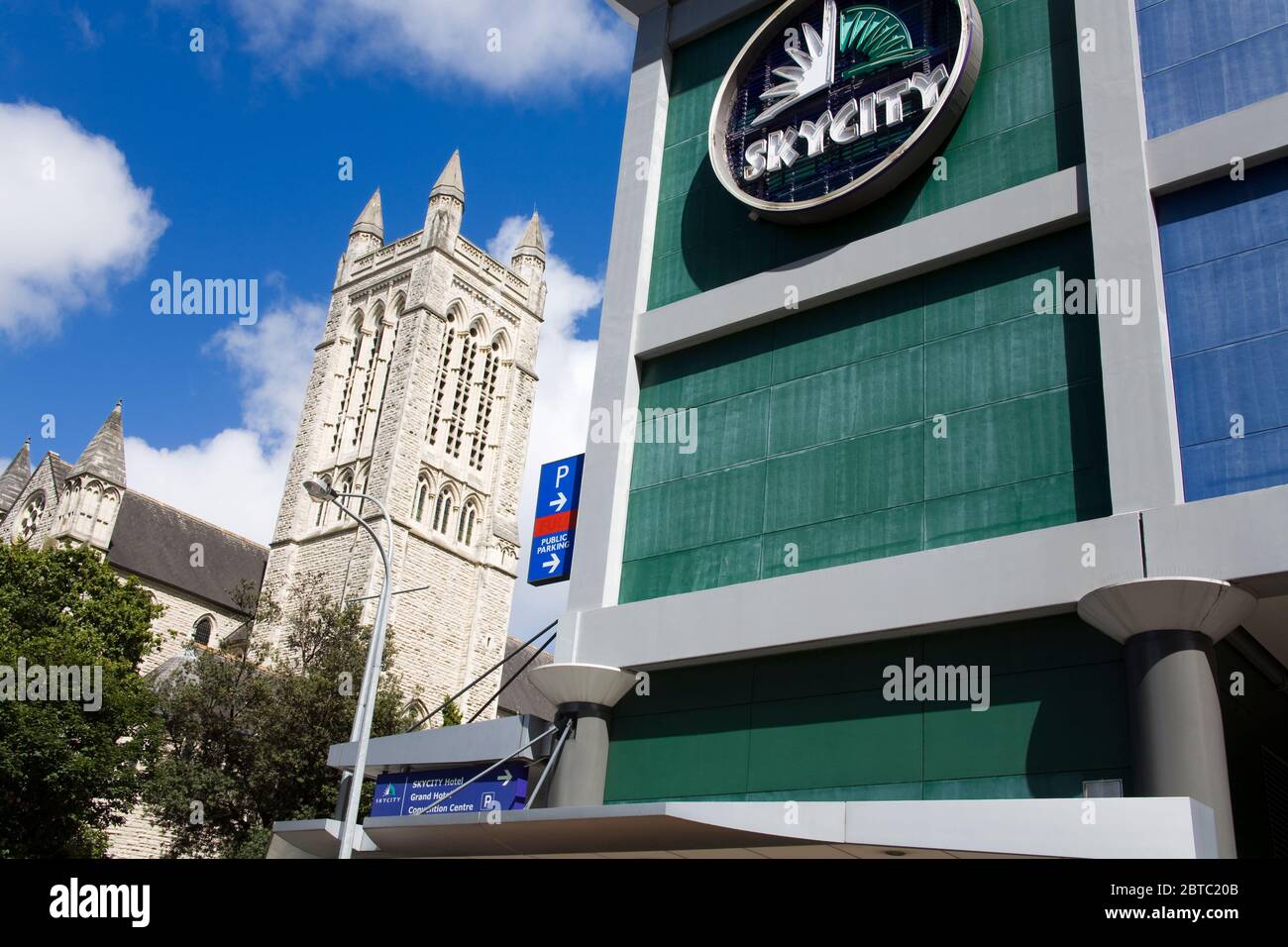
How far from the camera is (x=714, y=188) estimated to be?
19.7 m

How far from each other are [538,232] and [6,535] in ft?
123

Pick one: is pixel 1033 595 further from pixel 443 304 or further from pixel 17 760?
pixel 443 304

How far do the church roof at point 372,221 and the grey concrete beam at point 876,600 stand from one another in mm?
62636

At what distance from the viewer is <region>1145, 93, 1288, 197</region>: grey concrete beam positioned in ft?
44.4

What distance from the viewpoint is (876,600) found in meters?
14.6

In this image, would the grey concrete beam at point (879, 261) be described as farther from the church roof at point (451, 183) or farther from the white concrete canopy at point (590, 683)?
the church roof at point (451, 183)

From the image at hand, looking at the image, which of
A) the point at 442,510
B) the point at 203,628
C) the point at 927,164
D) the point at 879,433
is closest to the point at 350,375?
the point at 442,510

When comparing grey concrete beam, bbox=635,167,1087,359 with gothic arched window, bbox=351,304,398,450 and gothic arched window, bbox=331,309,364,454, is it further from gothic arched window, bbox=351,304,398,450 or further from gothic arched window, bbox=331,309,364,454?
gothic arched window, bbox=331,309,364,454

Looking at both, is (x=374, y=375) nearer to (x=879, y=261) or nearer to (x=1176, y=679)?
(x=879, y=261)

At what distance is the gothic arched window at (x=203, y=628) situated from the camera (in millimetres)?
61588

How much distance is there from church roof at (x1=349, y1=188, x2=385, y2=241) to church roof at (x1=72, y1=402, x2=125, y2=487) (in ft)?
69.8

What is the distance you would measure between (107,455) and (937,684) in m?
54.8
